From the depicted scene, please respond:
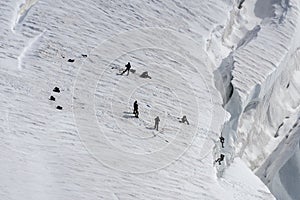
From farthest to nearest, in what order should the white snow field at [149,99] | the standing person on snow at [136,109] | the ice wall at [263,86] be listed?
the ice wall at [263,86] → the standing person on snow at [136,109] → the white snow field at [149,99]

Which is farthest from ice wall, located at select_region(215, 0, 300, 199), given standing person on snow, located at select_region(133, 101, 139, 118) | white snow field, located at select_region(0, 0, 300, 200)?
standing person on snow, located at select_region(133, 101, 139, 118)

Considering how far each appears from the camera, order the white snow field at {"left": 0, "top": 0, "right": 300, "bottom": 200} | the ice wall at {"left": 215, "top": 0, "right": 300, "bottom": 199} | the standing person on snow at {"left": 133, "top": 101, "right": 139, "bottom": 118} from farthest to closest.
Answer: the ice wall at {"left": 215, "top": 0, "right": 300, "bottom": 199}, the standing person on snow at {"left": 133, "top": 101, "right": 139, "bottom": 118}, the white snow field at {"left": 0, "top": 0, "right": 300, "bottom": 200}

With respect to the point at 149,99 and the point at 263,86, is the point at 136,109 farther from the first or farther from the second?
the point at 263,86

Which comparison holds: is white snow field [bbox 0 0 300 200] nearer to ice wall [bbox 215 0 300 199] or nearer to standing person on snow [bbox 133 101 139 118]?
ice wall [bbox 215 0 300 199]

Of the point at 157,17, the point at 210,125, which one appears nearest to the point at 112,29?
the point at 157,17

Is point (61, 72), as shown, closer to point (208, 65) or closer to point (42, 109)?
point (42, 109)

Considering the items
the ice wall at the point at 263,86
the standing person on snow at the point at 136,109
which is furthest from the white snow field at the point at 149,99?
the standing person on snow at the point at 136,109

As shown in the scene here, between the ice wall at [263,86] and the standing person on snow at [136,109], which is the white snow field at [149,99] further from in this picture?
the standing person on snow at [136,109]

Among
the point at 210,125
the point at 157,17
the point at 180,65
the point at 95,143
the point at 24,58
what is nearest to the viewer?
the point at 95,143
